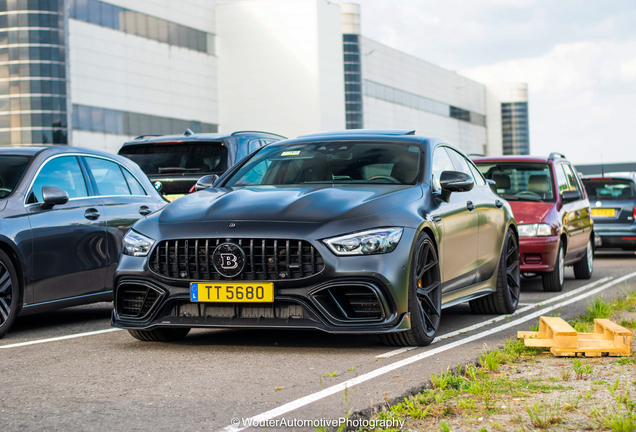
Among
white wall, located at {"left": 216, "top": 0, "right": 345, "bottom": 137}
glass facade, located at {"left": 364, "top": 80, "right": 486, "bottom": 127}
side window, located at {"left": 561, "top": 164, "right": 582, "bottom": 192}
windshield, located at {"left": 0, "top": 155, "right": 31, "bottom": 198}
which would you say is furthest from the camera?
glass facade, located at {"left": 364, "top": 80, "right": 486, "bottom": 127}

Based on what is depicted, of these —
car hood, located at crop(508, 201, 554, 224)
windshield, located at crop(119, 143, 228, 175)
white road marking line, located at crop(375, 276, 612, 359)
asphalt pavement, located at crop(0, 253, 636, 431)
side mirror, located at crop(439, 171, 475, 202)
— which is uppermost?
windshield, located at crop(119, 143, 228, 175)

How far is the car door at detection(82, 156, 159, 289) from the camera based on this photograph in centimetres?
804

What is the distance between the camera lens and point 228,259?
18.2 ft

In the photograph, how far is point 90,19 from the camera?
5203cm

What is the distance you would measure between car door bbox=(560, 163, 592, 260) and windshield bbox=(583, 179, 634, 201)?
4.61 meters

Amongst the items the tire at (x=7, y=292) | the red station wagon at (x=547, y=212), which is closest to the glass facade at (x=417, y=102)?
the red station wagon at (x=547, y=212)

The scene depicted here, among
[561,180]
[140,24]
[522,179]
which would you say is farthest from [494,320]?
[140,24]

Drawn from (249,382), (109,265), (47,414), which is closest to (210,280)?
(249,382)

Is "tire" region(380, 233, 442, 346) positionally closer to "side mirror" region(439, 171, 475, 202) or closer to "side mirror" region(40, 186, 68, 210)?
"side mirror" region(439, 171, 475, 202)

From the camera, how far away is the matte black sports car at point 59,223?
693cm

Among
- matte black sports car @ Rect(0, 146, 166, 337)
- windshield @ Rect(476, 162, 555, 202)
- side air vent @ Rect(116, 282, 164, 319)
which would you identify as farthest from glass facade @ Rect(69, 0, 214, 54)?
side air vent @ Rect(116, 282, 164, 319)

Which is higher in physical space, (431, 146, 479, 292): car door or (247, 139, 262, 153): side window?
(247, 139, 262, 153): side window

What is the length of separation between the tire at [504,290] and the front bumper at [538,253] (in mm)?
2376

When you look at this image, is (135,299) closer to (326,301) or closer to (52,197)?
(326,301)
